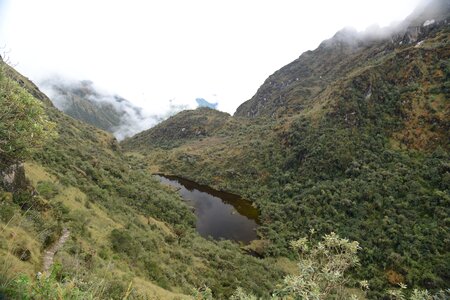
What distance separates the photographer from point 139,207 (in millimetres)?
48250

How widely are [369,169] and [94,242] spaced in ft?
229

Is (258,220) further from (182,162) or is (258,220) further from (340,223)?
(182,162)

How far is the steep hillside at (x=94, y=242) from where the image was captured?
7771 millimetres

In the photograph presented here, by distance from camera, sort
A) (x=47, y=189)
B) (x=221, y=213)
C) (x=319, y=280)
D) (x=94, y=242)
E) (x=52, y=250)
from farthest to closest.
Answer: (x=221, y=213) → (x=47, y=189) → (x=94, y=242) → (x=52, y=250) → (x=319, y=280)

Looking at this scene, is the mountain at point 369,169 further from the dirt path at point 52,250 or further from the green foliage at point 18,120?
the green foliage at point 18,120

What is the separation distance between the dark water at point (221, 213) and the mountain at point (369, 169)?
305cm

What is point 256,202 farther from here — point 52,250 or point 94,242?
point 52,250

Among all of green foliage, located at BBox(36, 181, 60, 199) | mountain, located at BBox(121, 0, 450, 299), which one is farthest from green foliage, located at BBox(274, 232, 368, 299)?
mountain, located at BBox(121, 0, 450, 299)

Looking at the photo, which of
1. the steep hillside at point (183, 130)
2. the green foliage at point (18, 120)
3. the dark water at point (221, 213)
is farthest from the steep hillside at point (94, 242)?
the steep hillside at point (183, 130)

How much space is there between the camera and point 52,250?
16.0 meters

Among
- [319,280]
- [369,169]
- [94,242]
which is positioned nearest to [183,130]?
[369,169]

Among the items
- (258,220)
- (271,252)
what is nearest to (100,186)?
(271,252)

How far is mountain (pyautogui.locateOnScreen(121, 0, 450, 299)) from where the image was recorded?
5509cm

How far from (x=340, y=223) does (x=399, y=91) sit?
49.2 m
